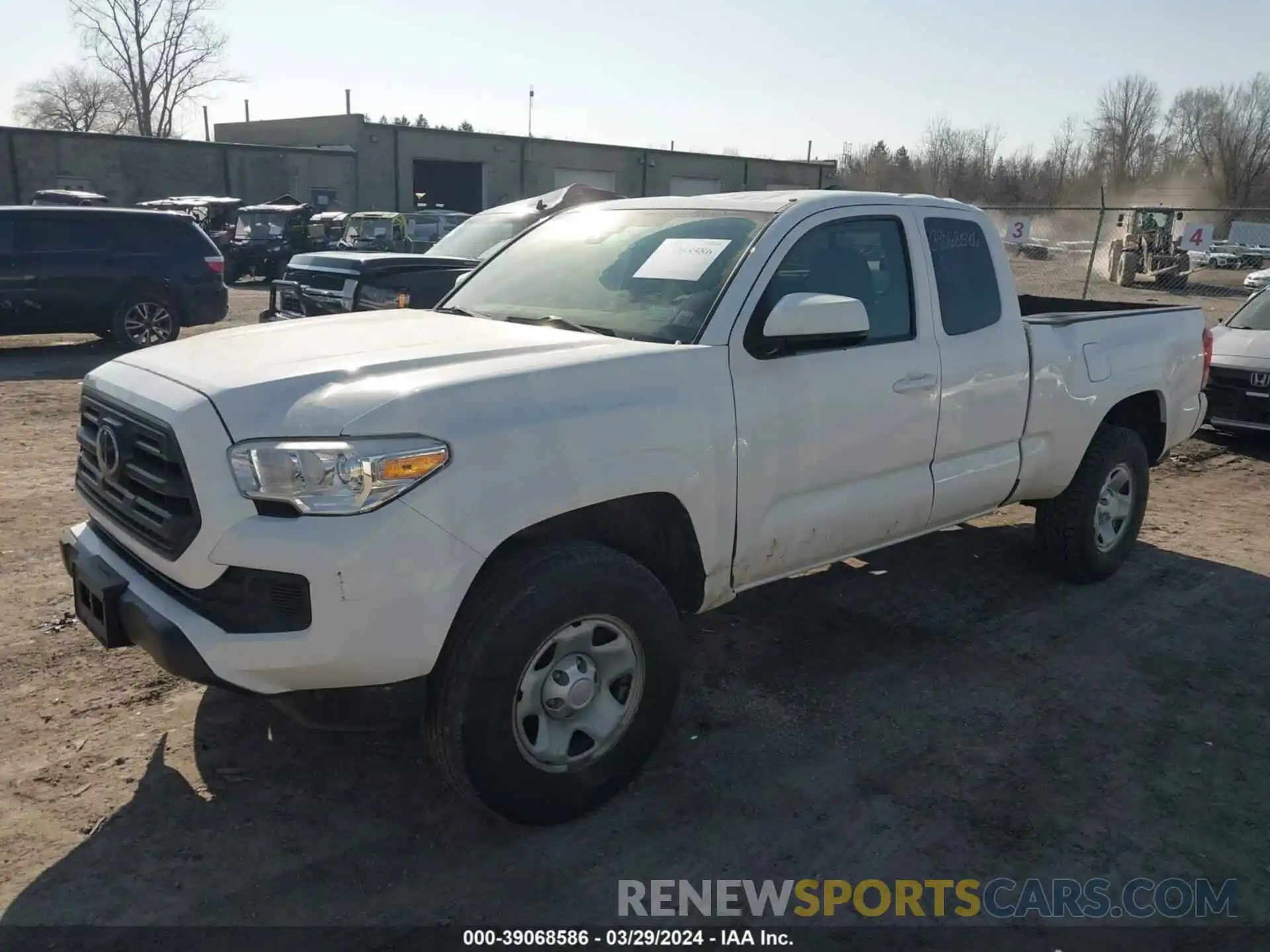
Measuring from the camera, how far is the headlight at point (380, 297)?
30.2ft

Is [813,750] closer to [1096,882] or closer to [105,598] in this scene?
[1096,882]

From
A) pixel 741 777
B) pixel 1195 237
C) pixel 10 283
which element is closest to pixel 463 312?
pixel 741 777

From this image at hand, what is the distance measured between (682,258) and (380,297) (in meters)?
6.01

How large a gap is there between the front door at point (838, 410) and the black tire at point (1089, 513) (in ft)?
4.57

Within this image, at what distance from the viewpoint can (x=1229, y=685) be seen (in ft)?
14.5

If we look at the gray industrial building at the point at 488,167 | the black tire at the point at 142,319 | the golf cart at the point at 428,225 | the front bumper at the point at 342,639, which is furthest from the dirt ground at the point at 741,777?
the gray industrial building at the point at 488,167

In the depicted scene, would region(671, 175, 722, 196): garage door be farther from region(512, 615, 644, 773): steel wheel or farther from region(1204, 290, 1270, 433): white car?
region(512, 615, 644, 773): steel wheel

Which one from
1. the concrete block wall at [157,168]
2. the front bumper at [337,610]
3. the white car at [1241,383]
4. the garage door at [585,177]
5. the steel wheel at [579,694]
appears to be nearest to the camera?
the front bumper at [337,610]

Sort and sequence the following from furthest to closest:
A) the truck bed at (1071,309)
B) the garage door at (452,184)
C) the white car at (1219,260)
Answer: the garage door at (452,184) → the white car at (1219,260) → the truck bed at (1071,309)

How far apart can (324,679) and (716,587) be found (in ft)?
4.78

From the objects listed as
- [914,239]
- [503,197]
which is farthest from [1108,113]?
[914,239]

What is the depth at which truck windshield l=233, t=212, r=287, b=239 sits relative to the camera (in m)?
24.8

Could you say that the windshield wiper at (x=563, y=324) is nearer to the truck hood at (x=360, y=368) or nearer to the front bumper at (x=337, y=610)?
the truck hood at (x=360, y=368)

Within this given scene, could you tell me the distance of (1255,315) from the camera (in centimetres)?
985
